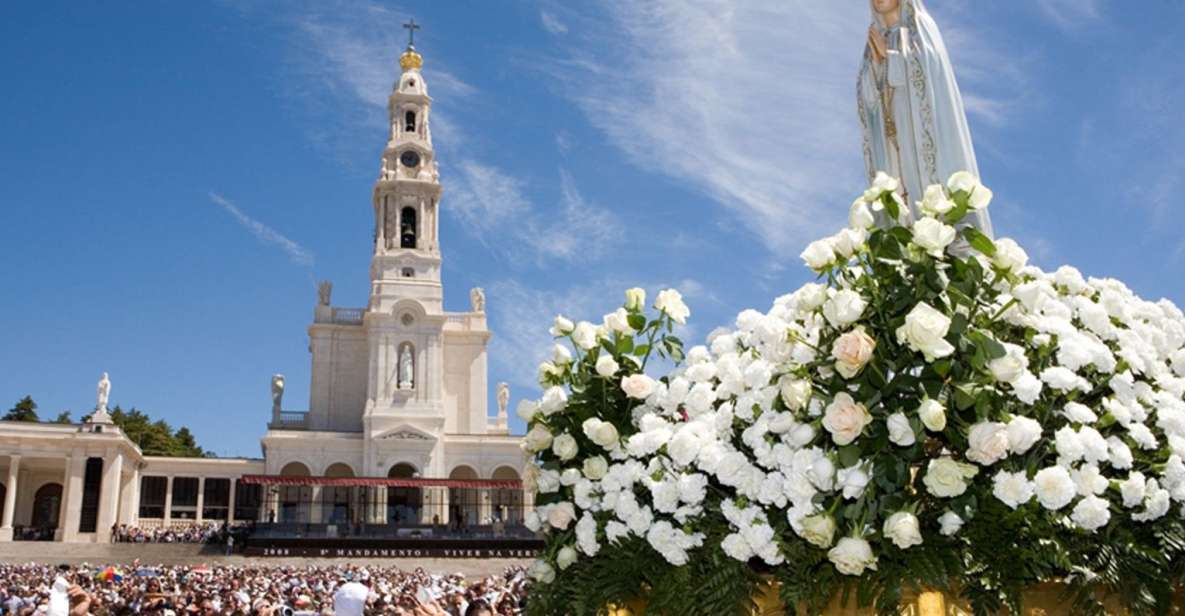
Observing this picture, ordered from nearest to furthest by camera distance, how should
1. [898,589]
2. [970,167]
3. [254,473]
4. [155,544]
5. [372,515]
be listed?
[898,589] → [970,167] → [155,544] → [372,515] → [254,473]

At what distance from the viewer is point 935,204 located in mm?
4395

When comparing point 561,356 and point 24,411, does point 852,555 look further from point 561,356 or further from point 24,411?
point 24,411

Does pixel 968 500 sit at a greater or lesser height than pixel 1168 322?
lesser

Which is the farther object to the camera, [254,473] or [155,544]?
[254,473]

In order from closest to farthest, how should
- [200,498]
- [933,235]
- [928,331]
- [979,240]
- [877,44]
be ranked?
[928,331]
[933,235]
[979,240]
[877,44]
[200,498]

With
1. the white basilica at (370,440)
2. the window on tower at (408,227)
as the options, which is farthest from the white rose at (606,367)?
the window on tower at (408,227)

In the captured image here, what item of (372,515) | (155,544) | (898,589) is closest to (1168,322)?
(898,589)

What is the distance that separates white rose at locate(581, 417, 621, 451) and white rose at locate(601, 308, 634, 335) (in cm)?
57

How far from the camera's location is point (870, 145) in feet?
30.9

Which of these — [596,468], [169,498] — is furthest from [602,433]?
[169,498]

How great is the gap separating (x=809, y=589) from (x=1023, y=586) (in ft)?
2.82

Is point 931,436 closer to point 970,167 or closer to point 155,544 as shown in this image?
point 970,167

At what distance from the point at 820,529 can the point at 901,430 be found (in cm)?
49

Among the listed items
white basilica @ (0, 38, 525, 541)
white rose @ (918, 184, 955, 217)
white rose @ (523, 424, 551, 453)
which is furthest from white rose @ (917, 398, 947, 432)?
white basilica @ (0, 38, 525, 541)
